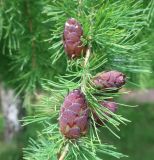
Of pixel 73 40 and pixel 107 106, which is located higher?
pixel 73 40


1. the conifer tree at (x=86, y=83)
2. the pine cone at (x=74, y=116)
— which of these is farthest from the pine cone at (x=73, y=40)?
the pine cone at (x=74, y=116)

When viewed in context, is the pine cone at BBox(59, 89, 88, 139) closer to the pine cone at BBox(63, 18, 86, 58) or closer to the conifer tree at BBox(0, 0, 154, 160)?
the conifer tree at BBox(0, 0, 154, 160)

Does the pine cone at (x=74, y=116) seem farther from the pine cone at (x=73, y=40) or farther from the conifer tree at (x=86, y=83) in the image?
the pine cone at (x=73, y=40)

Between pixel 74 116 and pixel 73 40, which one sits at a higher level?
pixel 73 40

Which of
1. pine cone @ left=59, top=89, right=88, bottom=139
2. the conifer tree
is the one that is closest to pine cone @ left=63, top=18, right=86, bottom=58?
the conifer tree

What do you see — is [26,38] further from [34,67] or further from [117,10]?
[117,10]

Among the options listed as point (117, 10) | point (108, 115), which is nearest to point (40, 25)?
point (117, 10)
